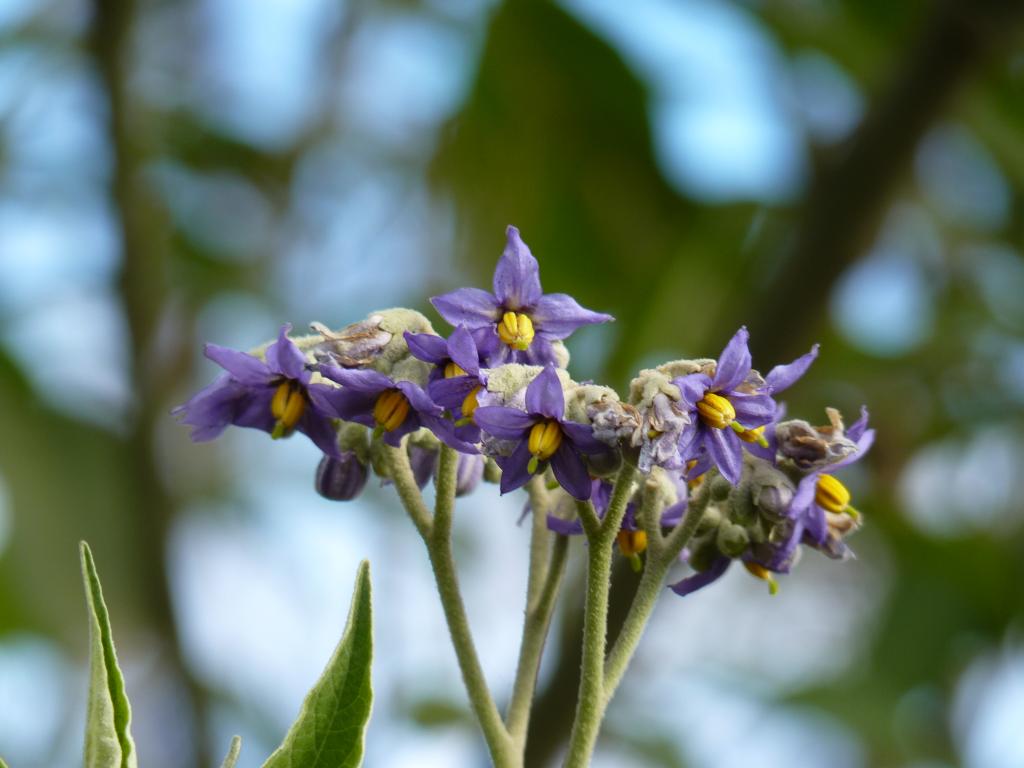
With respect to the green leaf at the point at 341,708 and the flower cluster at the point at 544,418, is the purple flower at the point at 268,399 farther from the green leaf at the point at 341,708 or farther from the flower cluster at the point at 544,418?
the green leaf at the point at 341,708

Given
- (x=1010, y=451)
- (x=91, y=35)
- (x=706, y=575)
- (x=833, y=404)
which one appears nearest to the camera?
(x=706, y=575)

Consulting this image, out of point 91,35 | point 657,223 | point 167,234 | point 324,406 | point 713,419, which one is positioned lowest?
point 167,234

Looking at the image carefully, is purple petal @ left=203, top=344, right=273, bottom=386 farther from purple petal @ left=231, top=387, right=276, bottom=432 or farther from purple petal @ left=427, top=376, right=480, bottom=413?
purple petal @ left=427, top=376, right=480, bottom=413

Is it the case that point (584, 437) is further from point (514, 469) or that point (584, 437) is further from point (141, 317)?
point (141, 317)

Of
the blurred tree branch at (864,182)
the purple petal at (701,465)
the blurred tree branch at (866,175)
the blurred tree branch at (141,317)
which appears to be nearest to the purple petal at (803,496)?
the purple petal at (701,465)

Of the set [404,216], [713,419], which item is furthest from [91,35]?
[713,419]

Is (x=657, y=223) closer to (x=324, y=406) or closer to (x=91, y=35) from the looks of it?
(x=91, y=35)

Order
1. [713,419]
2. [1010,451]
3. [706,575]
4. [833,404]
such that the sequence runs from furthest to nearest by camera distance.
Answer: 1. [1010,451]
2. [833,404]
3. [706,575]
4. [713,419]

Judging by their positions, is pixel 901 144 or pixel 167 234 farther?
pixel 167 234

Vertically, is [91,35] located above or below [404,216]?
above
